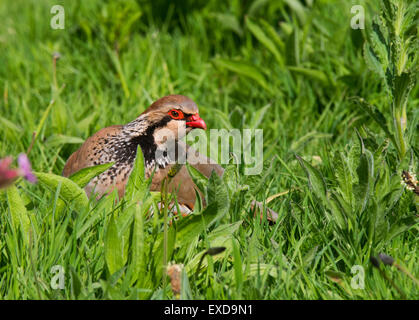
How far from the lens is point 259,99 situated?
5.22m

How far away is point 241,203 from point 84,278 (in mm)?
902

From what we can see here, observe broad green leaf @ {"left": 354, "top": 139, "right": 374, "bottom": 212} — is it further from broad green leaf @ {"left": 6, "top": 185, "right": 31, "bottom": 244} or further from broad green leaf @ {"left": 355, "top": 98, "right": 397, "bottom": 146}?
broad green leaf @ {"left": 6, "top": 185, "right": 31, "bottom": 244}

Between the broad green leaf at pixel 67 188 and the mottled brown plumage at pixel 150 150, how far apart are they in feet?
1.58

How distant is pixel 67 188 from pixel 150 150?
0.82 meters

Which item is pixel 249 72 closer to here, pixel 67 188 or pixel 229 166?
pixel 229 166

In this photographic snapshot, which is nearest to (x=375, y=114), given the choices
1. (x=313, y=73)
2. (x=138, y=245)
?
(x=313, y=73)

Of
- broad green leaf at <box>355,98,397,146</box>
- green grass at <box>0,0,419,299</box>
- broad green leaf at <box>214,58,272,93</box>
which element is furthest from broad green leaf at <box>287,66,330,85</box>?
broad green leaf at <box>355,98,397,146</box>

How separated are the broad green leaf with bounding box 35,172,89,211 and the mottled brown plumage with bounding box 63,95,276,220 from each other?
1.58ft

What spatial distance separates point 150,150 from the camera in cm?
374

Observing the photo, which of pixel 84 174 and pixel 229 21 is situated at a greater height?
pixel 229 21

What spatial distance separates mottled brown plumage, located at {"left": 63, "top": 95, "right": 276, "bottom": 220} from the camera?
11.8 feet

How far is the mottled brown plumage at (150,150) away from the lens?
141 inches

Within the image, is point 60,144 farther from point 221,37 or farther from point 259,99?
point 221,37

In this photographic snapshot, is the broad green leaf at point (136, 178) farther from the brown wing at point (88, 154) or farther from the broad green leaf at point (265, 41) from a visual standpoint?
the broad green leaf at point (265, 41)
